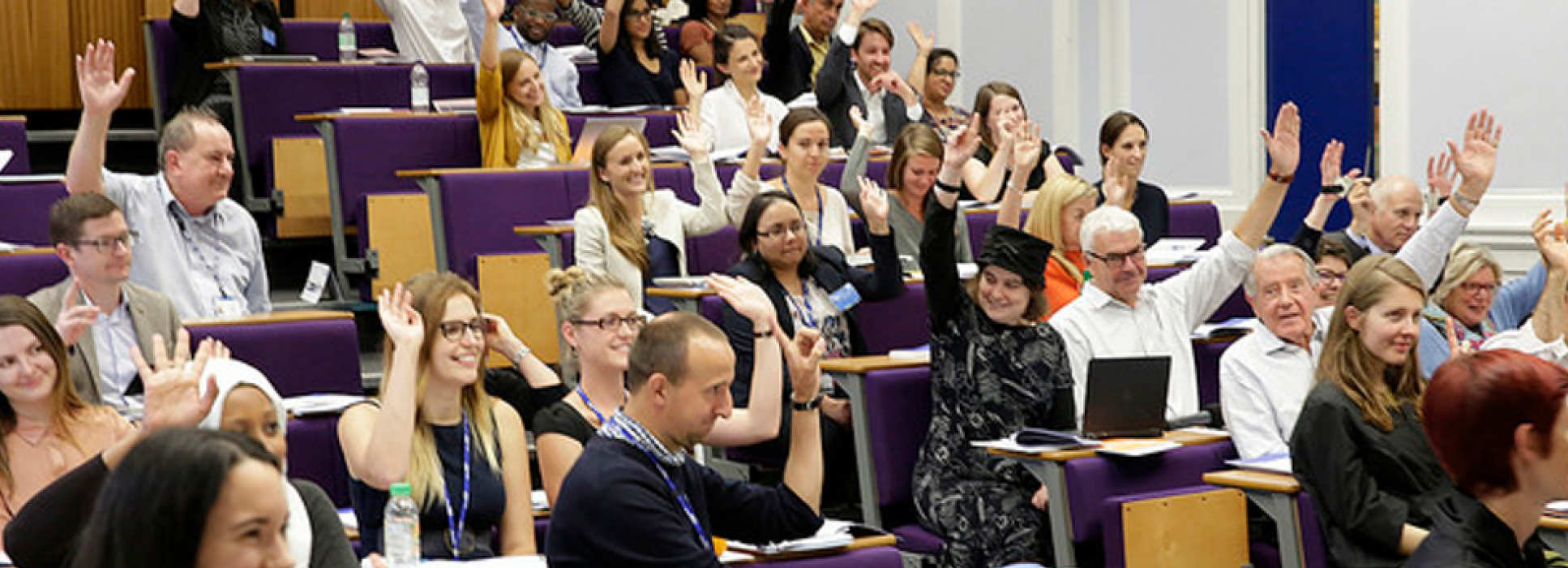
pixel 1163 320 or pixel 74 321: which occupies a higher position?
pixel 74 321

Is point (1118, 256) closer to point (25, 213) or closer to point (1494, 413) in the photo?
point (1494, 413)

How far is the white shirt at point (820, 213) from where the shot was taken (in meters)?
5.78

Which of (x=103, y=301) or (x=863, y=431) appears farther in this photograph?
(x=863, y=431)

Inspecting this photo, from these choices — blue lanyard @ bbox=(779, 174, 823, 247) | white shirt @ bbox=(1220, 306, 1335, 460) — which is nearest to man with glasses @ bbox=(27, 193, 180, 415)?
blue lanyard @ bbox=(779, 174, 823, 247)

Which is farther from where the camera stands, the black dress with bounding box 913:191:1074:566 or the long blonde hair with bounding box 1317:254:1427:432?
the black dress with bounding box 913:191:1074:566

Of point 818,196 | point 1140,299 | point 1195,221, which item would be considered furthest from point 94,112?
point 1195,221

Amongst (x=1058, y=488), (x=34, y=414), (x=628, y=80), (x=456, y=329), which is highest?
(x=628, y=80)

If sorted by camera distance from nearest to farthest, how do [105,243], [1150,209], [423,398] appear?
1. [423,398]
2. [105,243]
3. [1150,209]

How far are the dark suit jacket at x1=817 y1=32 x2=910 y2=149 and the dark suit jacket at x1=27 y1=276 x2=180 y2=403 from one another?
378 centimetres

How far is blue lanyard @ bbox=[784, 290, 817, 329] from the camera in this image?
16.3 ft

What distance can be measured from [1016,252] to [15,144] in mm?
3812

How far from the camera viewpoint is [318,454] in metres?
3.95

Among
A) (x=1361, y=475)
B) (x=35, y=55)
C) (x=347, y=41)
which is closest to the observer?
(x=1361, y=475)

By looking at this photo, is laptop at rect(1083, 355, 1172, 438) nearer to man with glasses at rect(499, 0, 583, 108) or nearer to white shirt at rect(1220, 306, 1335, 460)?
white shirt at rect(1220, 306, 1335, 460)
